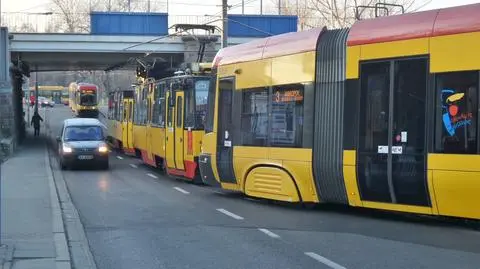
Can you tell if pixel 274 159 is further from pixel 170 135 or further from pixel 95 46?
pixel 95 46

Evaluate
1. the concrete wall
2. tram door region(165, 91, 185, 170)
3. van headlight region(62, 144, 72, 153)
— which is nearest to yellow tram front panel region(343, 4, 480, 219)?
tram door region(165, 91, 185, 170)

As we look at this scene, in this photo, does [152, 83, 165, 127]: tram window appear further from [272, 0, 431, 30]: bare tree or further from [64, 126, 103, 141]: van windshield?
[272, 0, 431, 30]: bare tree

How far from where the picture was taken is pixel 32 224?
10.7 metres

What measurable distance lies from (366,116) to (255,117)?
292 cm

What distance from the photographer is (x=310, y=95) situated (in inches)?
479

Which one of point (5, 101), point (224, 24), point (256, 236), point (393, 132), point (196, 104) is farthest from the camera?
point (5, 101)

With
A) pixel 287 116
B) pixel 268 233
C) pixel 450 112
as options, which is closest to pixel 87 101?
pixel 287 116

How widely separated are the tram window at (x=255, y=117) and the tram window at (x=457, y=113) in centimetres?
391

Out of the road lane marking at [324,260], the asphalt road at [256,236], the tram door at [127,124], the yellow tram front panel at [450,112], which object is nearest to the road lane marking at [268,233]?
the asphalt road at [256,236]

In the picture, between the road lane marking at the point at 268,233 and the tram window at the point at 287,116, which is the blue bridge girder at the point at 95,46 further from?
the road lane marking at the point at 268,233

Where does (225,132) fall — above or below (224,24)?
below

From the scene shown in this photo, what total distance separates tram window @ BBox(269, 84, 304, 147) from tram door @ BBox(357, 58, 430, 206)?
4.86 ft

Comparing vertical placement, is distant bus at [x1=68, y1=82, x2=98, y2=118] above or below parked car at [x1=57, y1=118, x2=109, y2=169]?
above

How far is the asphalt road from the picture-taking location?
8234 millimetres
